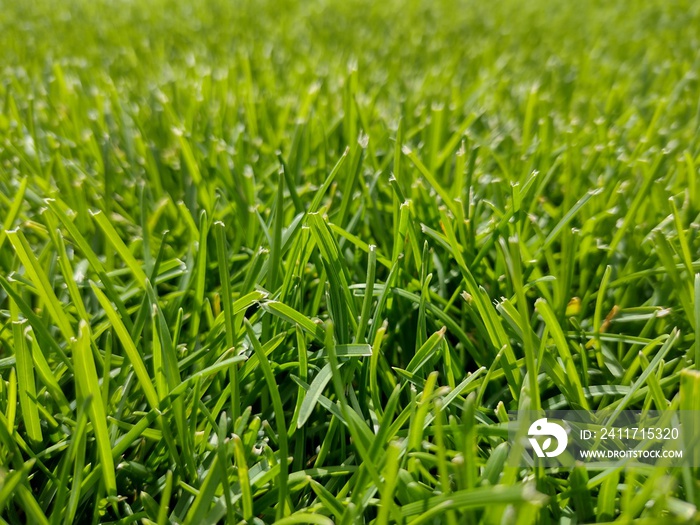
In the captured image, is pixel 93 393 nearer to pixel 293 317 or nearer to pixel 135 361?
pixel 135 361

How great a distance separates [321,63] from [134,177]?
108cm

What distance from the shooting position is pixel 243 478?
2.12 ft

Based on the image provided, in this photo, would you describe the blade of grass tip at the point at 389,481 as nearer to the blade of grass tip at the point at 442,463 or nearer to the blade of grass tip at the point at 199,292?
the blade of grass tip at the point at 442,463

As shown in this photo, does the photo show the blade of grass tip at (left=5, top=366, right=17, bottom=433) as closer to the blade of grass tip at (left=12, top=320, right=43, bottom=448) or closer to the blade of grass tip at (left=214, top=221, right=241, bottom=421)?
the blade of grass tip at (left=12, top=320, right=43, bottom=448)

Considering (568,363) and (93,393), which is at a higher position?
(93,393)

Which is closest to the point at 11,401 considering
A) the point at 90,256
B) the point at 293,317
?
the point at 90,256

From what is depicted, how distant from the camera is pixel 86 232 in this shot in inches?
47.1

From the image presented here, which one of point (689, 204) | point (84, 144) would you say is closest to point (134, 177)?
point (84, 144)

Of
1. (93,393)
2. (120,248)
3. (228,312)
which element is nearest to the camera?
(93,393)

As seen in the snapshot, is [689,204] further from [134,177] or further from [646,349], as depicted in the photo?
[134,177]

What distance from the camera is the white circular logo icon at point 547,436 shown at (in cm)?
71

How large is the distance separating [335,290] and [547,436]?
0.35 meters

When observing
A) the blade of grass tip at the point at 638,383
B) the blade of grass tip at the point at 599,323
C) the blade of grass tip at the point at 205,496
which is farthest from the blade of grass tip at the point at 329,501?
the blade of grass tip at the point at 599,323

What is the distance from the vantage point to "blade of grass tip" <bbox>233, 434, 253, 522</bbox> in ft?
2.06
